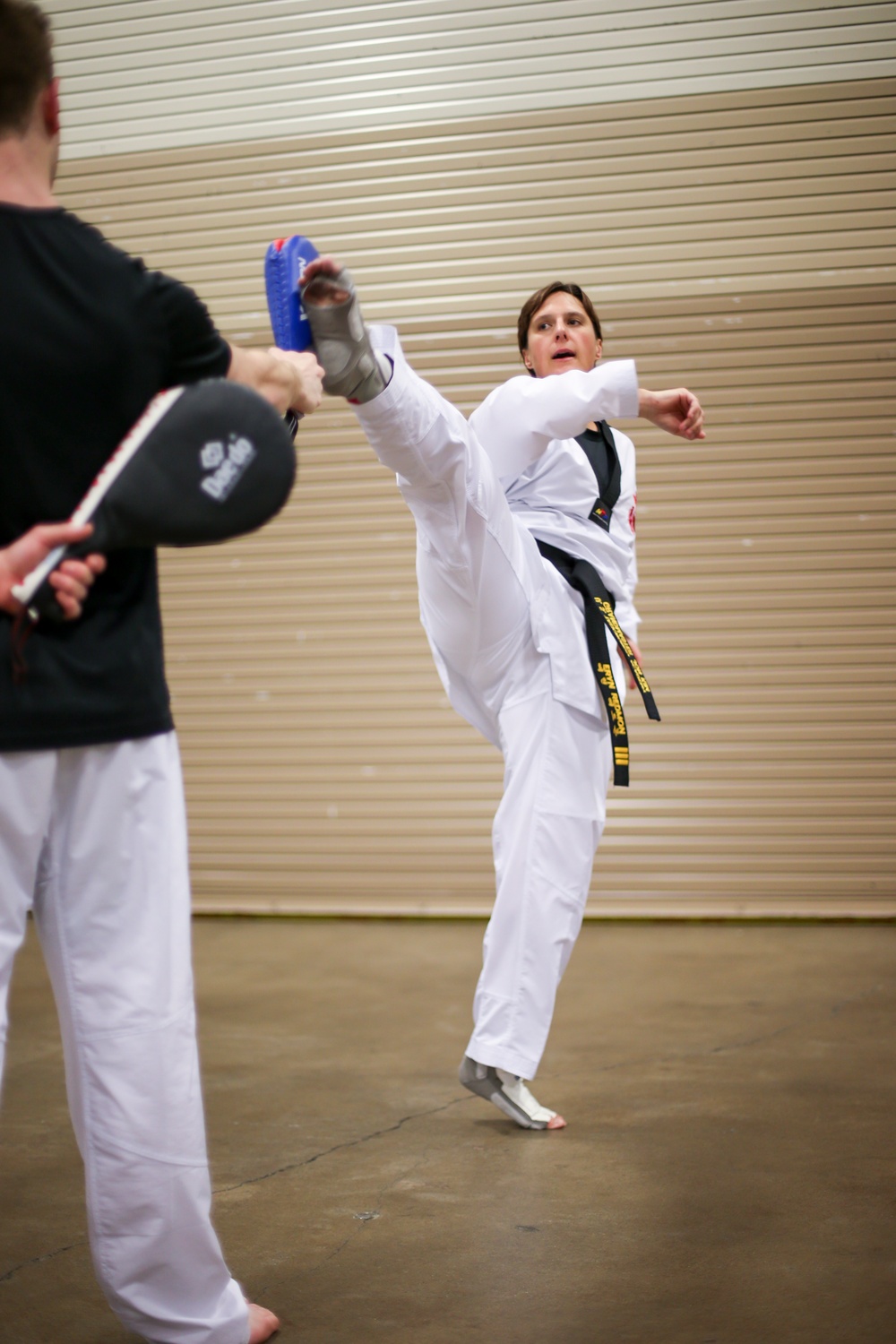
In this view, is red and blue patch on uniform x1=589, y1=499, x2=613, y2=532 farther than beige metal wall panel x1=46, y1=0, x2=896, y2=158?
No

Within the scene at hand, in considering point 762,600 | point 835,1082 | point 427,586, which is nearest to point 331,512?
point 762,600

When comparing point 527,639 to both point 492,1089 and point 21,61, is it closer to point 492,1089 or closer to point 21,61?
point 492,1089

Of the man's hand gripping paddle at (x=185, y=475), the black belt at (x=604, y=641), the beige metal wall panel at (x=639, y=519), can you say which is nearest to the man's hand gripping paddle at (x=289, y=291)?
the man's hand gripping paddle at (x=185, y=475)

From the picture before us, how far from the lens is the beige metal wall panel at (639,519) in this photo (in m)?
4.90

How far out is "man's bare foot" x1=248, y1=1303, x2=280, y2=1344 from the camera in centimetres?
166

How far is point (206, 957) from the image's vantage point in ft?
15.1

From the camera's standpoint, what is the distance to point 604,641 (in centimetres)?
271

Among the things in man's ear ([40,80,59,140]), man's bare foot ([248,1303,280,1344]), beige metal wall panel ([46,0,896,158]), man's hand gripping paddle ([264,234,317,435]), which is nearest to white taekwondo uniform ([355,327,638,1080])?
man's hand gripping paddle ([264,234,317,435])

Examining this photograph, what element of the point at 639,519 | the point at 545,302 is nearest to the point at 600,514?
the point at 545,302

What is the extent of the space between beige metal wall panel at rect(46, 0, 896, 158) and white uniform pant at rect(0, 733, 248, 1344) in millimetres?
4467

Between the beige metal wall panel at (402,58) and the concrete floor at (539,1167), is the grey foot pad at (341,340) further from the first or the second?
the beige metal wall panel at (402,58)

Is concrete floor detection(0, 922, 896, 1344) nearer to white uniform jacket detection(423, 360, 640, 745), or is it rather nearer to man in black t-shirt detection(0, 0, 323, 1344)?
man in black t-shirt detection(0, 0, 323, 1344)

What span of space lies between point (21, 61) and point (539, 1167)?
2051 millimetres

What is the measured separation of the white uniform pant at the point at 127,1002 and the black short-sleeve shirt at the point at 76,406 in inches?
3.2
